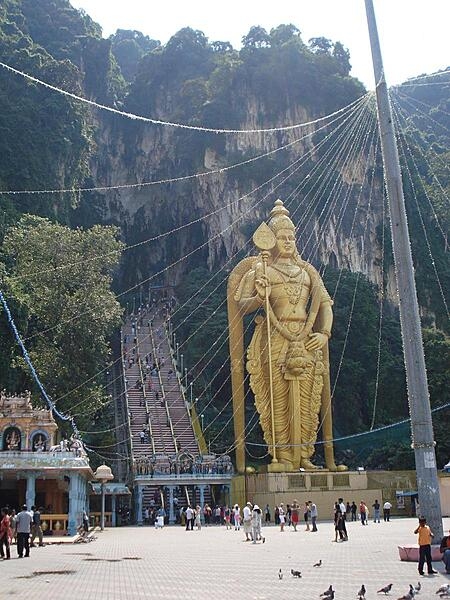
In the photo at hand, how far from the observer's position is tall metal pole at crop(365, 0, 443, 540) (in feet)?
30.1

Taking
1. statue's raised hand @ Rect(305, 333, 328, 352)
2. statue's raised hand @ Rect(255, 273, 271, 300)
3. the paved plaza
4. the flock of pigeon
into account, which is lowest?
the paved plaza

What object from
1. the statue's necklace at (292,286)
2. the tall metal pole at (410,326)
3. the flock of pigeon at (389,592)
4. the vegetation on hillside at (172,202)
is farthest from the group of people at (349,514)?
the vegetation on hillside at (172,202)

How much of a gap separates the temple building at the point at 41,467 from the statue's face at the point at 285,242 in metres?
9.51

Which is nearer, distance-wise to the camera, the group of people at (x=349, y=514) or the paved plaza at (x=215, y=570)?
the paved plaza at (x=215, y=570)

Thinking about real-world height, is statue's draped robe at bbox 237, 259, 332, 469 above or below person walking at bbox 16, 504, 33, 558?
above

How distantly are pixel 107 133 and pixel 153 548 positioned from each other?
44971mm

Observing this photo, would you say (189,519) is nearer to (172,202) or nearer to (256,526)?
(256,526)

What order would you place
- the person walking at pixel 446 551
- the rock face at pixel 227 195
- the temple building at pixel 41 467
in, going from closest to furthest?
the person walking at pixel 446 551 < the temple building at pixel 41 467 < the rock face at pixel 227 195

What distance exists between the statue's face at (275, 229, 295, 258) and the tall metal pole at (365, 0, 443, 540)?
1437cm

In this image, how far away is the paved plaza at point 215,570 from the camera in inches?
280

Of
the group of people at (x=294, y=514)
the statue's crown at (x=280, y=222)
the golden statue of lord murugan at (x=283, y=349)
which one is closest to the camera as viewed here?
the group of people at (x=294, y=514)

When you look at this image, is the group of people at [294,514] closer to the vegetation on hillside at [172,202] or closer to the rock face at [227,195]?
the vegetation on hillside at [172,202]

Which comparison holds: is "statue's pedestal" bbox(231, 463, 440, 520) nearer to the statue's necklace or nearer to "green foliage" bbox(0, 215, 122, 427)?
the statue's necklace

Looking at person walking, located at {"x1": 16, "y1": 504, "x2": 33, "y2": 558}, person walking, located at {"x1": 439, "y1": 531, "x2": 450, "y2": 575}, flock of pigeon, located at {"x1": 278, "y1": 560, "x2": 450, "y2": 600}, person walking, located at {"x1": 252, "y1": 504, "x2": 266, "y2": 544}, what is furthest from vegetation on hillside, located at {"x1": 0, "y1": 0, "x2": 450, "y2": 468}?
flock of pigeon, located at {"x1": 278, "y1": 560, "x2": 450, "y2": 600}
